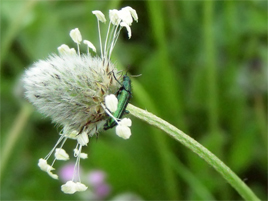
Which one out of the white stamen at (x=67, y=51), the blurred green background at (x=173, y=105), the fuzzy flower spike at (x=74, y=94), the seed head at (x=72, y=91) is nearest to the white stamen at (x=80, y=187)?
the fuzzy flower spike at (x=74, y=94)

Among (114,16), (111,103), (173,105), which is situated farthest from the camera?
(173,105)

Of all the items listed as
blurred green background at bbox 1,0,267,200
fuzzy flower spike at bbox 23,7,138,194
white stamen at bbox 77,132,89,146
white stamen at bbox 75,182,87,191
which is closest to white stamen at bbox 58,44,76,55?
fuzzy flower spike at bbox 23,7,138,194

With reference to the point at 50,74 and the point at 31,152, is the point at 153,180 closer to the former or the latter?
the point at 31,152

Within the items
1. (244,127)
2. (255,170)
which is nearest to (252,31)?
(244,127)

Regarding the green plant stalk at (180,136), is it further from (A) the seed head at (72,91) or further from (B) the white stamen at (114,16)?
Answer: (B) the white stamen at (114,16)

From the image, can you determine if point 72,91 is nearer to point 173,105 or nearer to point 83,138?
point 83,138

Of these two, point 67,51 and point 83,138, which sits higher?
point 67,51

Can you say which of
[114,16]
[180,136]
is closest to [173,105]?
[114,16]

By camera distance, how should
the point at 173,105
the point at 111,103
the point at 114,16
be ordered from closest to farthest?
the point at 111,103
the point at 114,16
the point at 173,105
